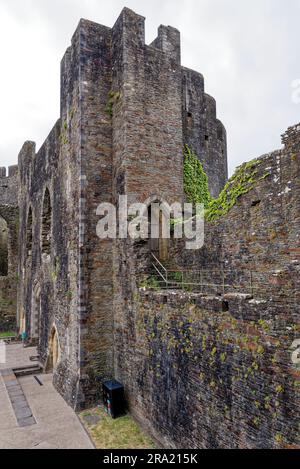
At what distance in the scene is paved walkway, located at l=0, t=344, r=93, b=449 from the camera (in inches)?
303

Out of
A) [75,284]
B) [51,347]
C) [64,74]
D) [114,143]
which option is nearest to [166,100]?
[114,143]

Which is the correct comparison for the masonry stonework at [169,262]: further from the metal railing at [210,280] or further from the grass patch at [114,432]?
the grass patch at [114,432]

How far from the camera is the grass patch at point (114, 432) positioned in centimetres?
757

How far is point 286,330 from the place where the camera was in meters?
4.45

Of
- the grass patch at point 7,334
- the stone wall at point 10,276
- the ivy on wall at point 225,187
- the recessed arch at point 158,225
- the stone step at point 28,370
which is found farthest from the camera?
the stone wall at point 10,276

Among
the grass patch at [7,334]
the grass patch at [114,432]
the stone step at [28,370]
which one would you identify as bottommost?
the grass patch at [7,334]

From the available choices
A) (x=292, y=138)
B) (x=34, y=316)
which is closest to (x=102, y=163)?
(x=292, y=138)

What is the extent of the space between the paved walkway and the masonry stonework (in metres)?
0.44

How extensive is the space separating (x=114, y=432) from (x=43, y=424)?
1879 mm

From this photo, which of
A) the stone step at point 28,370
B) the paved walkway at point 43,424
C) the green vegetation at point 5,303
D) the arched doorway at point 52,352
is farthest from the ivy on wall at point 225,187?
the green vegetation at point 5,303

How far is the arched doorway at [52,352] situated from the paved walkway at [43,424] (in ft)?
2.93

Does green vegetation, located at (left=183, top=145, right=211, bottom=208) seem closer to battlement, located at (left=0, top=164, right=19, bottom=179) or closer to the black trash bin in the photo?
the black trash bin

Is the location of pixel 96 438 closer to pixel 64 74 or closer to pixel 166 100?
pixel 166 100

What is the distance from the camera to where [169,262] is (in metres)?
11.1
